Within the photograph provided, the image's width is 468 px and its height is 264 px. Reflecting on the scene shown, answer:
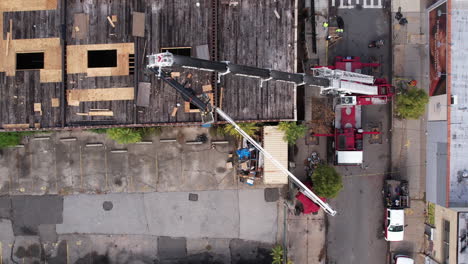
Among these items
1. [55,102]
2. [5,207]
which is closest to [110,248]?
[5,207]

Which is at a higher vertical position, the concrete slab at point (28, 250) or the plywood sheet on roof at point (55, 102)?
the plywood sheet on roof at point (55, 102)

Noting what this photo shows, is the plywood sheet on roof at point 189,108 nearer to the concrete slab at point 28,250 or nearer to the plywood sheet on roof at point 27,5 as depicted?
the plywood sheet on roof at point 27,5

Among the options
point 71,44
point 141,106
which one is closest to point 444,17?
point 141,106

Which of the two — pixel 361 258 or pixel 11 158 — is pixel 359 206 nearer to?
pixel 361 258

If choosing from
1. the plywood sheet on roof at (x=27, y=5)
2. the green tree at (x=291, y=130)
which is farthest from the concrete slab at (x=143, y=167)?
the plywood sheet on roof at (x=27, y=5)

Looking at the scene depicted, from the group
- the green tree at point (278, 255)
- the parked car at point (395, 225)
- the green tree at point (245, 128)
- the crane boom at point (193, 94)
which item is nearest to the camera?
the crane boom at point (193, 94)

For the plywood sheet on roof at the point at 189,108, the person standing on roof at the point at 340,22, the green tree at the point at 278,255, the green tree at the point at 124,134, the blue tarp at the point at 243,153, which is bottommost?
the green tree at the point at 278,255

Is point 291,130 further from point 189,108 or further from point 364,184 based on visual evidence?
point 364,184

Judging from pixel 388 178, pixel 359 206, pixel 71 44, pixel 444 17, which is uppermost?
pixel 444 17
